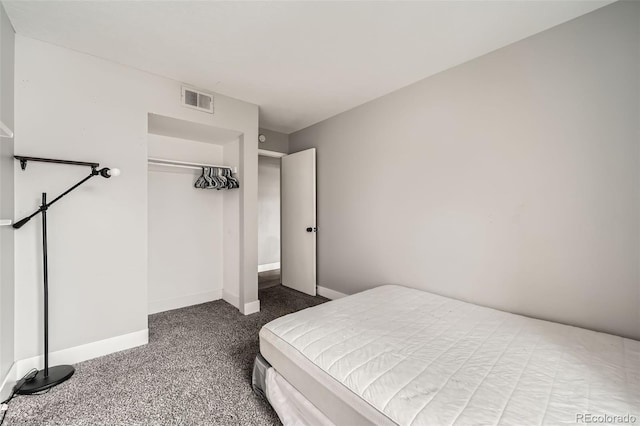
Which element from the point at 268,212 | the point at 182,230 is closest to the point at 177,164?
the point at 182,230

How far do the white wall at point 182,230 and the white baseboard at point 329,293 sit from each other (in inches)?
54.9

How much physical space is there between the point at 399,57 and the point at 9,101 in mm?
2914

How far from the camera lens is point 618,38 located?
5.28 ft

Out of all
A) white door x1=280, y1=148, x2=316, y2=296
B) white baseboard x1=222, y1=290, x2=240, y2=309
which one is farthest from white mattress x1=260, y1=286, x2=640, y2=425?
white door x1=280, y1=148, x2=316, y2=296

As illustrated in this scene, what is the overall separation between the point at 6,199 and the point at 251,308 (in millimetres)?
2240

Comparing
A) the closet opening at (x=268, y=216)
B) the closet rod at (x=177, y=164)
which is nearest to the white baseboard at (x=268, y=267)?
the closet opening at (x=268, y=216)

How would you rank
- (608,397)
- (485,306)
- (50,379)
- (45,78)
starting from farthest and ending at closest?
(485,306), (45,78), (50,379), (608,397)

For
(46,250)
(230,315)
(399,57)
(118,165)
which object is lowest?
(230,315)

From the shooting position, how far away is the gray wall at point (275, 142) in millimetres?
4074

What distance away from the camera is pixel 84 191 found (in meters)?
2.15

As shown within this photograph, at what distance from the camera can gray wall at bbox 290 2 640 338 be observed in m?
1.61

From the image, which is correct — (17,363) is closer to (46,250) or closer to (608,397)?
Answer: (46,250)

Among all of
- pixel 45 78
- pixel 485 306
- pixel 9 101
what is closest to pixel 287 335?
A: pixel 485 306

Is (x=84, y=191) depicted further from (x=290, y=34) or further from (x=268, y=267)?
(x=268, y=267)
